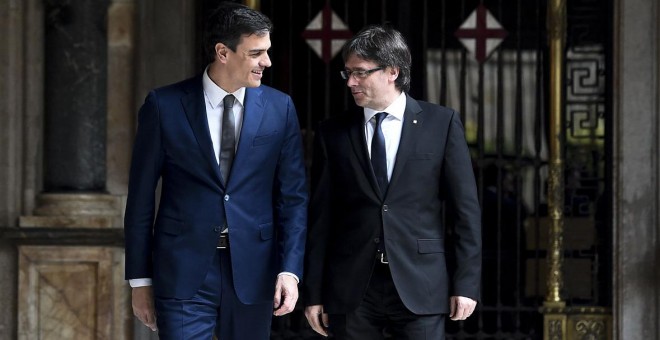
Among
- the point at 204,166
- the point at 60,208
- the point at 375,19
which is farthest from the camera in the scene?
the point at 375,19

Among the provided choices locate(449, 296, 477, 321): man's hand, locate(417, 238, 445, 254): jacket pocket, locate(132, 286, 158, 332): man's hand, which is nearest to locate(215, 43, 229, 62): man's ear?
locate(132, 286, 158, 332): man's hand

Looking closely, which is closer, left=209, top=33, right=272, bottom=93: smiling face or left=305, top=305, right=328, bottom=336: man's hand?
left=209, top=33, right=272, bottom=93: smiling face

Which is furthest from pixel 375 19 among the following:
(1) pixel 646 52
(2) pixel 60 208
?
(2) pixel 60 208

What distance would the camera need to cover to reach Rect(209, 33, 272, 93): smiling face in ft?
18.7

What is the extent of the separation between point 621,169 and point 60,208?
341 cm

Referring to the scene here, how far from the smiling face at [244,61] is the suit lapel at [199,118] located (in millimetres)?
134

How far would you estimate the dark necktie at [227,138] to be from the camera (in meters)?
5.77

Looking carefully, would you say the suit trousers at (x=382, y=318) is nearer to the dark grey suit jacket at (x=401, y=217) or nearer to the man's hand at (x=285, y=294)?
the dark grey suit jacket at (x=401, y=217)

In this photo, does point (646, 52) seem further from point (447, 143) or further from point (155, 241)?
point (155, 241)

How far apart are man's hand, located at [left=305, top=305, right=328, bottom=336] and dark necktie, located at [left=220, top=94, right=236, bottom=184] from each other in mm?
623

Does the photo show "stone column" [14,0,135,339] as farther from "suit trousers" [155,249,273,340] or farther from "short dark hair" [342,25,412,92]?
"short dark hair" [342,25,412,92]

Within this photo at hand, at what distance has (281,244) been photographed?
5820mm

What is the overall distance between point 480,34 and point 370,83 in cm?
355

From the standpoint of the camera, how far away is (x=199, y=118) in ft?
18.9
